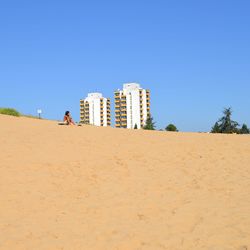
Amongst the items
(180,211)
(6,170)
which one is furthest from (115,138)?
(180,211)

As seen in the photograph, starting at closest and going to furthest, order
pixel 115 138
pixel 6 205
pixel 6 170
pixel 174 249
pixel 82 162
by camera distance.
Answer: pixel 174 249, pixel 6 205, pixel 6 170, pixel 82 162, pixel 115 138

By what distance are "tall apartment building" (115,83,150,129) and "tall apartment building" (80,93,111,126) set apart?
371 inches

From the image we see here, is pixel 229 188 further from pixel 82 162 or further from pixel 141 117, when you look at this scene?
pixel 141 117

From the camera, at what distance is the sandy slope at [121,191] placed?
7.07 m

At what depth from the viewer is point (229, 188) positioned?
10.6 m

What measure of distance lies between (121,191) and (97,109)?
141m

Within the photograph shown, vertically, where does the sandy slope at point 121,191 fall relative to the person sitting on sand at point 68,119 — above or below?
below

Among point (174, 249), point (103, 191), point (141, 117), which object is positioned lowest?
point (174, 249)

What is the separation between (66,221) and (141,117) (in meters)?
132

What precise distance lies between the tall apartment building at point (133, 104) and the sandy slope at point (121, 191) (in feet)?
392

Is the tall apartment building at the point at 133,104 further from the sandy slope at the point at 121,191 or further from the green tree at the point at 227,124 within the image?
the sandy slope at the point at 121,191

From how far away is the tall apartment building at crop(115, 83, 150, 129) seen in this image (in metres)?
138

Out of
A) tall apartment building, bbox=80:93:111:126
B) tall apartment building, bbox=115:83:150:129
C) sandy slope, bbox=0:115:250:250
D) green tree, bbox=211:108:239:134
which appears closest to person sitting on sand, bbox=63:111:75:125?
sandy slope, bbox=0:115:250:250

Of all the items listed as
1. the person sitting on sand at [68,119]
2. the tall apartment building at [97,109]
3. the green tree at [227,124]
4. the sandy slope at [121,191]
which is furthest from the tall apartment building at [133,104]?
the sandy slope at [121,191]
